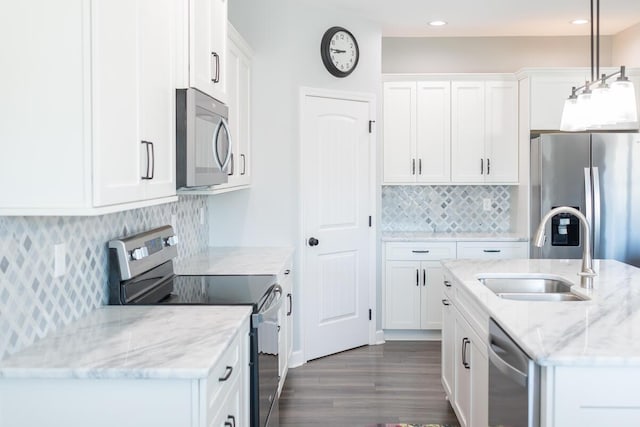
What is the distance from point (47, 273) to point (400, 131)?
393cm

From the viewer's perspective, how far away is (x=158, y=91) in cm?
221

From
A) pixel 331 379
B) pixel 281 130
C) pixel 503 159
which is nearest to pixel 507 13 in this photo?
pixel 503 159

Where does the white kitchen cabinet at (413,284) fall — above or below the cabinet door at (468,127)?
below

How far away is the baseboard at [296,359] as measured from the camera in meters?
4.61

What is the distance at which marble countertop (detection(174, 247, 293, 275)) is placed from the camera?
3453 millimetres

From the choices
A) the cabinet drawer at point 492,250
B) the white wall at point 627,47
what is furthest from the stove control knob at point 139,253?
the white wall at point 627,47

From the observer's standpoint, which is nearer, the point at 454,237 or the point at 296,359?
the point at 296,359

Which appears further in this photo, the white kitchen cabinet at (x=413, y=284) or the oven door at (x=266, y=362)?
the white kitchen cabinet at (x=413, y=284)

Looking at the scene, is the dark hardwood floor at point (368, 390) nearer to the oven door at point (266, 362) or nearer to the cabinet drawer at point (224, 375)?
the oven door at point (266, 362)

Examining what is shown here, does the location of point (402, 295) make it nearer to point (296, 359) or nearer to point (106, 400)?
point (296, 359)

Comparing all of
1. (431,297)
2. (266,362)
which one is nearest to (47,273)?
(266,362)

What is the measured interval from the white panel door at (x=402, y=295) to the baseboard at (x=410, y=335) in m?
0.08

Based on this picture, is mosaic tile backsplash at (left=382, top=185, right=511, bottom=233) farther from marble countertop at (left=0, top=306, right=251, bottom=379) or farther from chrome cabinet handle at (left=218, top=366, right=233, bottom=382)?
chrome cabinet handle at (left=218, top=366, right=233, bottom=382)

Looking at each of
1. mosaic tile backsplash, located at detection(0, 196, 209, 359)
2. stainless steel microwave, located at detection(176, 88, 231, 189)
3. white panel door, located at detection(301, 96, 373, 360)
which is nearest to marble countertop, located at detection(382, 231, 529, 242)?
white panel door, located at detection(301, 96, 373, 360)
